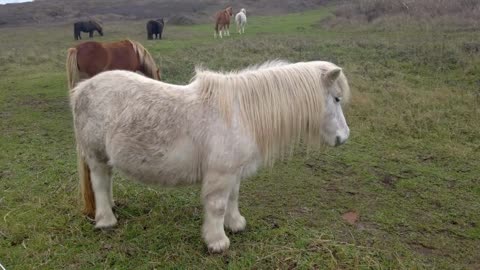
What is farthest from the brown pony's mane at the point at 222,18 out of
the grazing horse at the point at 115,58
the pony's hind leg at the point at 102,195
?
the pony's hind leg at the point at 102,195

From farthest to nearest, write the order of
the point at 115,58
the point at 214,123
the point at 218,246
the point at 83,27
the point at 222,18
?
the point at 83,27
the point at 222,18
the point at 115,58
the point at 218,246
the point at 214,123

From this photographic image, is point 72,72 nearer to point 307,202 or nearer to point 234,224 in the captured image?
point 234,224

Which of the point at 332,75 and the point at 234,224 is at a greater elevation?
the point at 332,75

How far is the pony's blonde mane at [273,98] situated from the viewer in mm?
3188

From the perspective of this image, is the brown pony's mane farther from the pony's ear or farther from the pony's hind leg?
the pony's ear

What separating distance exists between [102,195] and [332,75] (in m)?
2.21

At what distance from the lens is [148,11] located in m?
39.5

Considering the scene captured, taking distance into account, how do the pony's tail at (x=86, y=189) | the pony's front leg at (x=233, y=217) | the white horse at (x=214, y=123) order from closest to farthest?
the white horse at (x=214, y=123) < the pony's front leg at (x=233, y=217) < the pony's tail at (x=86, y=189)

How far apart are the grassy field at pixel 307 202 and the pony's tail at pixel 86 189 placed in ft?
0.32

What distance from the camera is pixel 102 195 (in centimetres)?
373

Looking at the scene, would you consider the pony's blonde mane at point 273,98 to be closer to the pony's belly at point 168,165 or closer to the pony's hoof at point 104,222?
the pony's belly at point 168,165

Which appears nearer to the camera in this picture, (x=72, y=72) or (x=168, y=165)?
(x=168, y=165)

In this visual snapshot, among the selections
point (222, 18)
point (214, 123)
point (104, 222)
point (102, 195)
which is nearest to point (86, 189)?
point (102, 195)

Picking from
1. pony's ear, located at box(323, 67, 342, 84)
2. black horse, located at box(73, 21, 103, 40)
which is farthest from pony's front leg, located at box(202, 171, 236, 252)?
black horse, located at box(73, 21, 103, 40)
